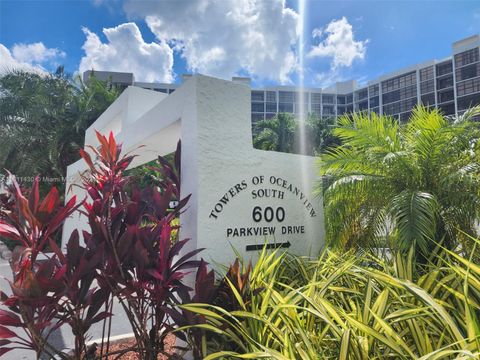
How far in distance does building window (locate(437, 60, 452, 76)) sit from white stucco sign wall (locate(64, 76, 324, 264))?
61886mm

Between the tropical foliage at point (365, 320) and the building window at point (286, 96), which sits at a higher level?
the building window at point (286, 96)

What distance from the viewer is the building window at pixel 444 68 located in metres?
53.8

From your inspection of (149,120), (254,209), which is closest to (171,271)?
(254,209)

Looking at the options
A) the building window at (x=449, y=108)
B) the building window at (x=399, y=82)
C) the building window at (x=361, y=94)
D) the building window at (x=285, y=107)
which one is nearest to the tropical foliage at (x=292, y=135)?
the building window at (x=449, y=108)

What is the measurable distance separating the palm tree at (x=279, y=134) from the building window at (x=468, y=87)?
36145 mm

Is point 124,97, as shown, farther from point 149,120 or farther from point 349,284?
point 349,284

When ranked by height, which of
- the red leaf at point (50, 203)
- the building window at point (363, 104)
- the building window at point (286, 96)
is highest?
the building window at point (286, 96)

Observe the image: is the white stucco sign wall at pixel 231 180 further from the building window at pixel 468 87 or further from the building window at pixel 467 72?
the building window at pixel 467 72

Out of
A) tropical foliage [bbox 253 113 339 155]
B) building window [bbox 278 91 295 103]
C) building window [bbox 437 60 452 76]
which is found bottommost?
tropical foliage [bbox 253 113 339 155]

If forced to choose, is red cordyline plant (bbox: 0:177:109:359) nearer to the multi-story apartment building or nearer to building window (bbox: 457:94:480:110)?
the multi-story apartment building

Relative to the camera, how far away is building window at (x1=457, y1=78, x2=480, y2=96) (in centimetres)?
Answer: 4875

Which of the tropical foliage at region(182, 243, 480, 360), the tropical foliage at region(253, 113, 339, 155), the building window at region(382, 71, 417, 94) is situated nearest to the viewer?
the tropical foliage at region(182, 243, 480, 360)

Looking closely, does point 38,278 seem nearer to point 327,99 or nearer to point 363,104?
point 363,104

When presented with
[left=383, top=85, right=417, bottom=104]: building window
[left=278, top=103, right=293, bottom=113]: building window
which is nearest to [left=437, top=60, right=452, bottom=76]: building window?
[left=383, top=85, right=417, bottom=104]: building window
